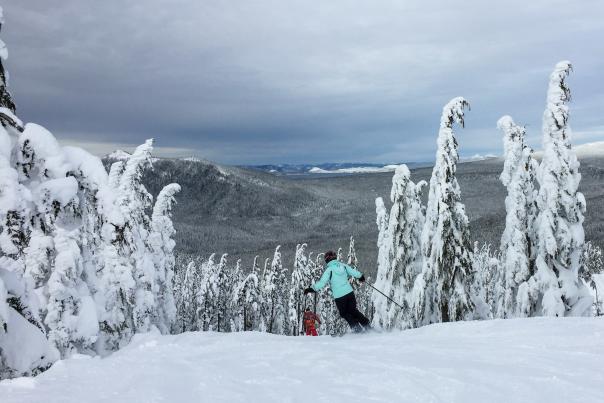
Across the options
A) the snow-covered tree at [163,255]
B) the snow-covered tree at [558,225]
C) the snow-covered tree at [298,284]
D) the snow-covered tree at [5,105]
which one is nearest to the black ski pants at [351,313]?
the snow-covered tree at [5,105]

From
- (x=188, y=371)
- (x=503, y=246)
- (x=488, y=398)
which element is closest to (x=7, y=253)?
(x=188, y=371)

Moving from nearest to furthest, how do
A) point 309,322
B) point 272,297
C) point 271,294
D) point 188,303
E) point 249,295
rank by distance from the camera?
point 309,322, point 249,295, point 271,294, point 272,297, point 188,303

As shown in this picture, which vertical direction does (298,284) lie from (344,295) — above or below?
below

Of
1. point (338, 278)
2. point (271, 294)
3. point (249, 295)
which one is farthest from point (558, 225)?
point (271, 294)

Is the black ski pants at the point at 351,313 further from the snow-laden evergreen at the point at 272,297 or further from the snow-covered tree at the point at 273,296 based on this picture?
the snow-laden evergreen at the point at 272,297

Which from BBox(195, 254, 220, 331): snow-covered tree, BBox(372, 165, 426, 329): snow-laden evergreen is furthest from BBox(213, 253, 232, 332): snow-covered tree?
BBox(372, 165, 426, 329): snow-laden evergreen

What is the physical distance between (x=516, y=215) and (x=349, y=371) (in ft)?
49.8

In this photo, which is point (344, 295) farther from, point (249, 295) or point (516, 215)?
point (249, 295)

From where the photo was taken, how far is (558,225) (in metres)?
17.3

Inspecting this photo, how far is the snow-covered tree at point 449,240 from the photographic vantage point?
18.5 m

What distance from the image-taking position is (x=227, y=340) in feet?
28.0

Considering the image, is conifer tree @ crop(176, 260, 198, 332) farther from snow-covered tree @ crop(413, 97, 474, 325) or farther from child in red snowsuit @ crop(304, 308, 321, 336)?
child in red snowsuit @ crop(304, 308, 321, 336)

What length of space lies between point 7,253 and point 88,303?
7.48 ft

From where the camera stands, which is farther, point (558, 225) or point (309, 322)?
point (558, 225)
